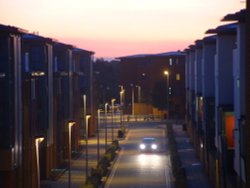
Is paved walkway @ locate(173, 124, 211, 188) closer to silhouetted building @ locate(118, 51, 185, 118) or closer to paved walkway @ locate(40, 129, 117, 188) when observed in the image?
paved walkway @ locate(40, 129, 117, 188)

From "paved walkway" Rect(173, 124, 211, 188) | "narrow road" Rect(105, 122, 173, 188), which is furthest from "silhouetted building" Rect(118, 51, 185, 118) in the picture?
"narrow road" Rect(105, 122, 173, 188)

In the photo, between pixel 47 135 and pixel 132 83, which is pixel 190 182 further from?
pixel 132 83

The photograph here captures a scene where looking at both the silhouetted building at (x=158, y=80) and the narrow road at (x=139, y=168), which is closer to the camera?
the narrow road at (x=139, y=168)

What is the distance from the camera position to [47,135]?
123 feet

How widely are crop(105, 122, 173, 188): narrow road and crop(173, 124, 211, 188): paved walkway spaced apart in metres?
0.93

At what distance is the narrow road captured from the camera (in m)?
34.7

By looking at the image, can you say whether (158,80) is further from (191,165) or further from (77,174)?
(77,174)

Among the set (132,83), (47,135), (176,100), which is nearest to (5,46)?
(47,135)

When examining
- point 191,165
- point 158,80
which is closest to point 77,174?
point 191,165

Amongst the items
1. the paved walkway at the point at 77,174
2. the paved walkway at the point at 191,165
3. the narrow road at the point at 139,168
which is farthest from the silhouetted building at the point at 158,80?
Result: the paved walkway at the point at 77,174

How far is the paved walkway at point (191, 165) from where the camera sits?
34.3 m

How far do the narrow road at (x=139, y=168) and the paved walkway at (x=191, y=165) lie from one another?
93 centimetres

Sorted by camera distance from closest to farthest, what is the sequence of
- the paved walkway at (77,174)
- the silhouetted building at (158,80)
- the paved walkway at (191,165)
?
the paved walkway at (191,165), the paved walkway at (77,174), the silhouetted building at (158,80)

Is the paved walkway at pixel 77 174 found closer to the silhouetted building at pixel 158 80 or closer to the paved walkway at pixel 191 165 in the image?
the paved walkway at pixel 191 165
